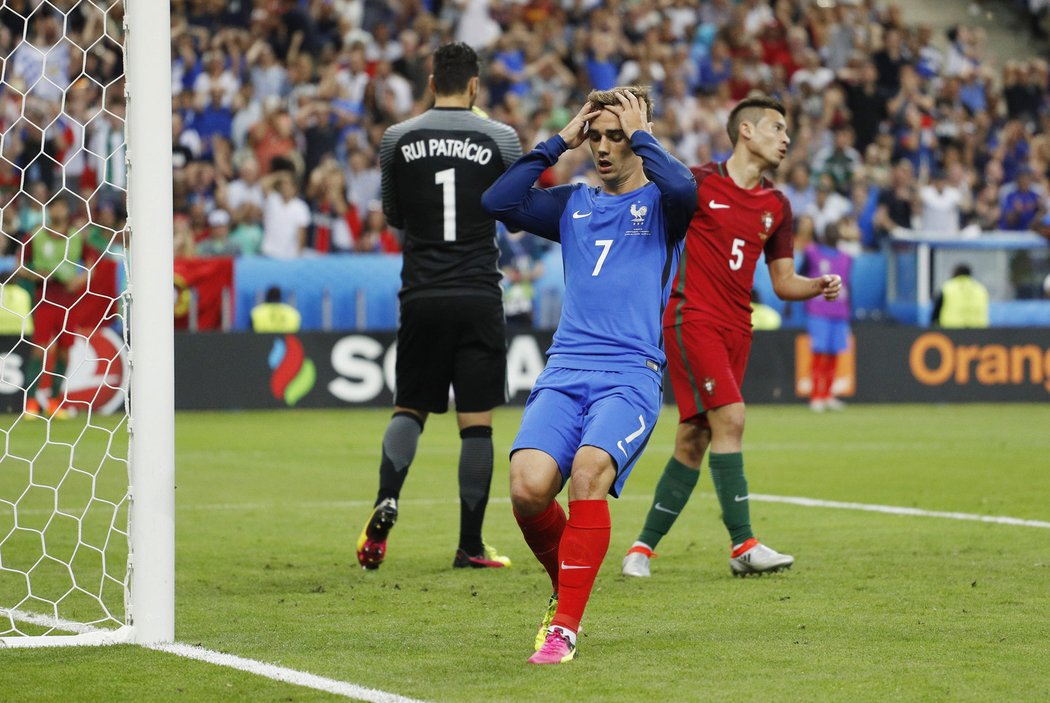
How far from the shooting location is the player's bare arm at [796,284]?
22.7 feet

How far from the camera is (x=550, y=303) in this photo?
63.8 feet

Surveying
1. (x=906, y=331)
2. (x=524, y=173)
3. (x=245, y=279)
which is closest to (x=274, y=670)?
(x=524, y=173)

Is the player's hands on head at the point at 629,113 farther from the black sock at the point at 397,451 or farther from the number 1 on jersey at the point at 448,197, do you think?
the black sock at the point at 397,451

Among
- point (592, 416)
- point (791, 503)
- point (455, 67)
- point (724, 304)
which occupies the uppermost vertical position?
point (455, 67)

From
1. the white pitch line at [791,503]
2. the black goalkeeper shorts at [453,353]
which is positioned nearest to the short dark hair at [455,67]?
the black goalkeeper shorts at [453,353]

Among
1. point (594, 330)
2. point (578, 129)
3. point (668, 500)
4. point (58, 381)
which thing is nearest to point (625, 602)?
point (668, 500)

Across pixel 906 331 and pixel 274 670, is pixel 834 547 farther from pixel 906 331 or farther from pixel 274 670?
pixel 906 331

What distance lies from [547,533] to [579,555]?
1.43ft

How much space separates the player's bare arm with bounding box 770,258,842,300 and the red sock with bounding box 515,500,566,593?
6.23 feet

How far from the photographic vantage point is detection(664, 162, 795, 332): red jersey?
7.36m

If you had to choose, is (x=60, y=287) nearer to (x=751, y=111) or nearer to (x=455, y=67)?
(x=455, y=67)

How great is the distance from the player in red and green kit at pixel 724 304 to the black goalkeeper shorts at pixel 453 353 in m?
0.80

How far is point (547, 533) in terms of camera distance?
5570mm

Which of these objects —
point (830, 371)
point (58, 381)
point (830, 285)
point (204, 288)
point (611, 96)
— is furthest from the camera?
point (830, 371)
